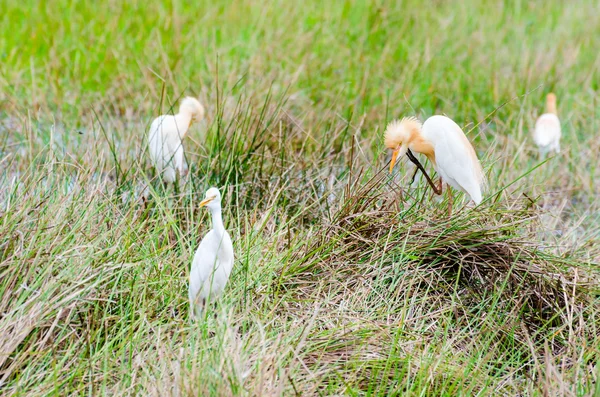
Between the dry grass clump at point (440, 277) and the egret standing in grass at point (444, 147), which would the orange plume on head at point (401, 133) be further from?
the dry grass clump at point (440, 277)

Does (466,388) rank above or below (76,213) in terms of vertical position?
below

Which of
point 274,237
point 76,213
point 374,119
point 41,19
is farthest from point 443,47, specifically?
point 76,213

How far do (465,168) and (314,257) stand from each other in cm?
58

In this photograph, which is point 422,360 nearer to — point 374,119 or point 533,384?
point 533,384

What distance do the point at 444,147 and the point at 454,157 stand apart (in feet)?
0.21

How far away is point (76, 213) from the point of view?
2.80m

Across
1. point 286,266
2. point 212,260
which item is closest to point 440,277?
point 286,266

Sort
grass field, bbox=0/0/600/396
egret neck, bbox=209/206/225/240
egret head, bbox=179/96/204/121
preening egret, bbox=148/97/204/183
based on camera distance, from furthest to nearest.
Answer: egret head, bbox=179/96/204/121 → preening egret, bbox=148/97/204/183 → egret neck, bbox=209/206/225/240 → grass field, bbox=0/0/600/396

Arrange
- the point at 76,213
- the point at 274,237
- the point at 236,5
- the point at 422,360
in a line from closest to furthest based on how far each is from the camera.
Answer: the point at 422,360 < the point at 76,213 < the point at 274,237 < the point at 236,5

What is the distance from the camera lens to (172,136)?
365 centimetres

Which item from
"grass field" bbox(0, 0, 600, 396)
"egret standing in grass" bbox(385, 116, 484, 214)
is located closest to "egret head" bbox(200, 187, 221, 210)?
"grass field" bbox(0, 0, 600, 396)

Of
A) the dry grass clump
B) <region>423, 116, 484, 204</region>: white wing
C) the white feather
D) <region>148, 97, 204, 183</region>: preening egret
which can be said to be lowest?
the white feather

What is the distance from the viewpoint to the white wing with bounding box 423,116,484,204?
111 inches

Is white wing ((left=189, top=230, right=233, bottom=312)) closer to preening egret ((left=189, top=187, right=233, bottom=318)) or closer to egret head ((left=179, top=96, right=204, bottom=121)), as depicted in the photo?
preening egret ((left=189, top=187, right=233, bottom=318))
